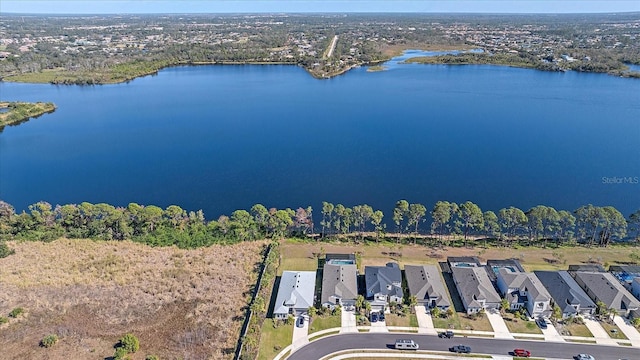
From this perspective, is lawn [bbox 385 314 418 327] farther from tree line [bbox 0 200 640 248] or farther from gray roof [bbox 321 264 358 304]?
tree line [bbox 0 200 640 248]

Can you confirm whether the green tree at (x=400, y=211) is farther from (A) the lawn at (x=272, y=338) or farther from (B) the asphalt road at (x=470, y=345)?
(A) the lawn at (x=272, y=338)

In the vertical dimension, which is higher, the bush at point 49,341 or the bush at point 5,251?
the bush at point 5,251

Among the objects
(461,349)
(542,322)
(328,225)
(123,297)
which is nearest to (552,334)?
(542,322)

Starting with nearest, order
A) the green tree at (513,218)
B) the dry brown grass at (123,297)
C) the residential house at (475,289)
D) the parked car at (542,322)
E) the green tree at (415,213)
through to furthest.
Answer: the dry brown grass at (123,297)
the parked car at (542,322)
the residential house at (475,289)
the green tree at (513,218)
the green tree at (415,213)


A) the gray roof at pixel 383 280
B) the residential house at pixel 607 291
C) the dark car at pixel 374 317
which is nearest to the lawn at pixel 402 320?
the dark car at pixel 374 317

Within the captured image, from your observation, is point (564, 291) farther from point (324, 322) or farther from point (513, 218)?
point (324, 322)

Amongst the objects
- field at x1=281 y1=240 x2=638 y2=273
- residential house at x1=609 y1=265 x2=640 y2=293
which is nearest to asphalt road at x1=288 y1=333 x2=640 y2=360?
residential house at x1=609 y1=265 x2=640 y2=293
